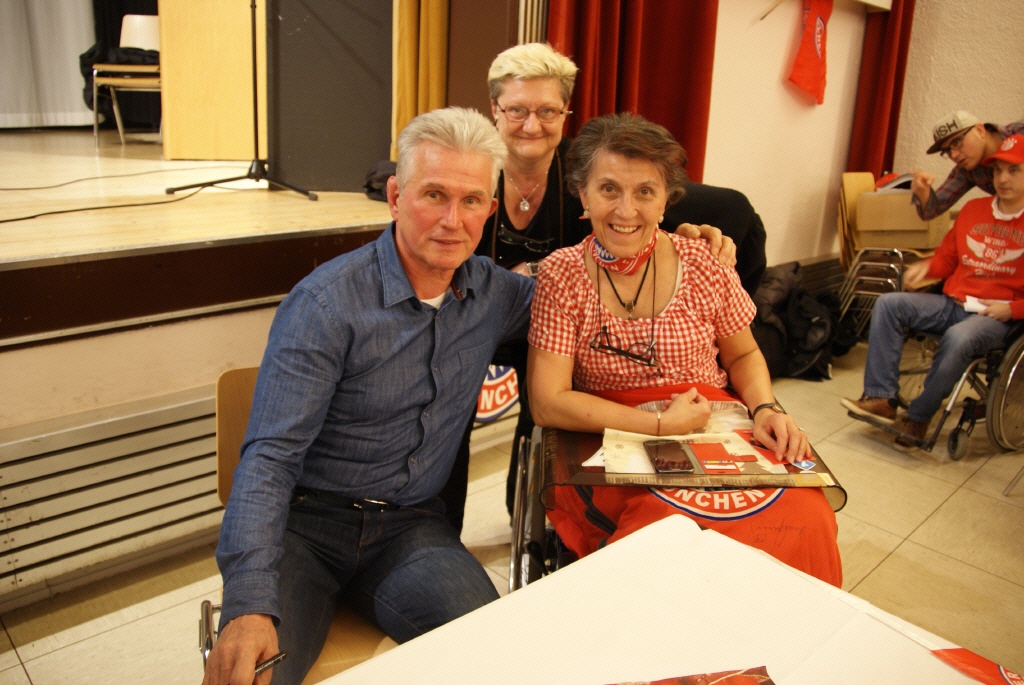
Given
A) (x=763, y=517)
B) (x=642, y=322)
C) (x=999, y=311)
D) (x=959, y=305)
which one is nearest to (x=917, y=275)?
(x=959, y=305)

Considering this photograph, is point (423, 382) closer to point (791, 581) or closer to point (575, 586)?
point (575, 586)

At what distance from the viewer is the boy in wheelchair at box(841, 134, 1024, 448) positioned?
3141 millimetres

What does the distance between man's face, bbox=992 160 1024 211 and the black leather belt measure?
2955 mm

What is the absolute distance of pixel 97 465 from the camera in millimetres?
2127

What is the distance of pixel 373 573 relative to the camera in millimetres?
1443

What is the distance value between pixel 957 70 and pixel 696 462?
458 cm

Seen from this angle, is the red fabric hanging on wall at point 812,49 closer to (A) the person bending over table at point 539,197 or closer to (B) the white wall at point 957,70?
(B) the white wall at point 957,70

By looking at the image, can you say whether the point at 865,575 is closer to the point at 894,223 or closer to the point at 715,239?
the point at 715,239

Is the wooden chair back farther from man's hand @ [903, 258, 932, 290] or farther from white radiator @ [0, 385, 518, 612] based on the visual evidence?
man's hand @ [903, 258, 932, 290]

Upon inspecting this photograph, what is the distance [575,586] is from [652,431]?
24.2 inches

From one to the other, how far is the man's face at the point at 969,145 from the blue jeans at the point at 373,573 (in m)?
3.10

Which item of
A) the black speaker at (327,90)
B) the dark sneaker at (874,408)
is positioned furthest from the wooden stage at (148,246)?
the dark sneaker at (874,408)

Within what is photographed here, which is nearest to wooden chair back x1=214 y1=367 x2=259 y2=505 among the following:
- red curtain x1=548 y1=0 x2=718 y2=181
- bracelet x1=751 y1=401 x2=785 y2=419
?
bracelet x1=751 y1=401 x2=785 y2=419

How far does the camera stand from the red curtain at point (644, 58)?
2941 mm
